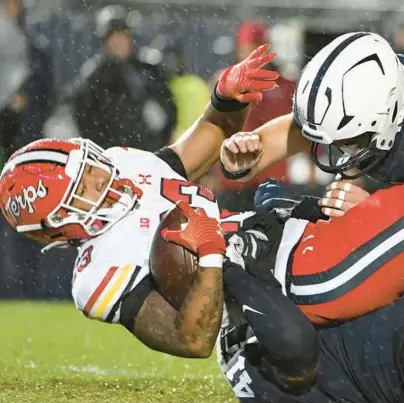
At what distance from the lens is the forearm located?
133 inches

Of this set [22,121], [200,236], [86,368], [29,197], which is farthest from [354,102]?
[22,121]

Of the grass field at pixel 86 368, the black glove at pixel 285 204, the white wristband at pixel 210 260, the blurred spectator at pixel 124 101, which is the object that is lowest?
the grass field at pixel 86 368

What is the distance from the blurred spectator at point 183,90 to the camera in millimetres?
7539

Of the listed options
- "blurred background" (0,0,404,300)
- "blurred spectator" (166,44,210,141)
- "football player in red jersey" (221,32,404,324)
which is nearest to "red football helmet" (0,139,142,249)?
"football player in red jersey" (221,32,404,324)

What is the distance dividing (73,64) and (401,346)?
4493 millimetres

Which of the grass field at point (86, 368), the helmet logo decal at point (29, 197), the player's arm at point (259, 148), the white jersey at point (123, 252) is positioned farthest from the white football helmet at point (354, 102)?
the grass field at point (86, 368)

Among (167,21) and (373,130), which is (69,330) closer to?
(167,21)

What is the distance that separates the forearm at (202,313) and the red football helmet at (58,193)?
1.42 ft

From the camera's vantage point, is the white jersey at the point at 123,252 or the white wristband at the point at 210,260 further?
the white jersey at the point at 123,252

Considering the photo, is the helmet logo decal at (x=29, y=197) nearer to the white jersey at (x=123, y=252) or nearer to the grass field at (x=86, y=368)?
the white jersey at (x=123, y=252)

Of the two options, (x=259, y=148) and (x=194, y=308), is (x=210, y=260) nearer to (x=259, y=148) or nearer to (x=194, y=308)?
(x=194, y=308)

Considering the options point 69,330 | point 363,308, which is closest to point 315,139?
point 363,308

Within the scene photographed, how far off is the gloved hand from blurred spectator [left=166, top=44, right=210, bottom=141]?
3473 mm

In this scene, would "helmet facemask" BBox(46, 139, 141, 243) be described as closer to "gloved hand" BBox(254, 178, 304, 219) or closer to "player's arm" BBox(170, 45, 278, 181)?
"gloved hand" BBox(254, 178, 304, 219)
